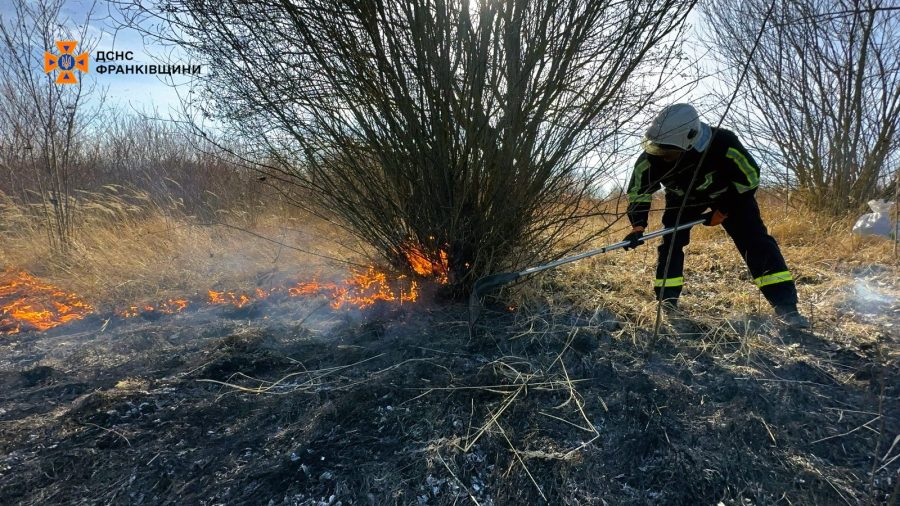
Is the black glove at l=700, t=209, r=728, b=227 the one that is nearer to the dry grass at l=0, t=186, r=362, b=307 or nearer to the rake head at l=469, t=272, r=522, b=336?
the rake head at l=469, t=272, r=522, b=336

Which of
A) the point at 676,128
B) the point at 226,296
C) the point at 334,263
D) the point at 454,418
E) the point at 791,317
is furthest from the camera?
the point at 334,263

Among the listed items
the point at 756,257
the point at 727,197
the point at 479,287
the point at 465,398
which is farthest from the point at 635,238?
the point at 465,398

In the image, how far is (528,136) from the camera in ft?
10.2

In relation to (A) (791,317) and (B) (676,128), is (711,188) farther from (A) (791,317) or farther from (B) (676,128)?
(A) (791,317)

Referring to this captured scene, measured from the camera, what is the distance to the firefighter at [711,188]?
3.10 metres

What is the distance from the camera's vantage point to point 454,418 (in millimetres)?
2098

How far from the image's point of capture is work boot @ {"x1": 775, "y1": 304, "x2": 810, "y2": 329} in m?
3.06

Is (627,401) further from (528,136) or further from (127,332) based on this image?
(127,332)

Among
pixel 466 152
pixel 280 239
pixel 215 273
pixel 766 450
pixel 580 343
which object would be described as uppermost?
pixel 466 152

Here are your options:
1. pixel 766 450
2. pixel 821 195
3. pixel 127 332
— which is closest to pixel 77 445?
pixel 127 332

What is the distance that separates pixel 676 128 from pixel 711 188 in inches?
28.4

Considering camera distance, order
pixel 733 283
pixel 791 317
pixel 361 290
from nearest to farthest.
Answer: pixel 791 317 < pixel 361 290 < pixel 733 283

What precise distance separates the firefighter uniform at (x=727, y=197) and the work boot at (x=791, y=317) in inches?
1.1

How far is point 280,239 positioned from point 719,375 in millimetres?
5472
